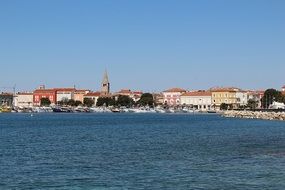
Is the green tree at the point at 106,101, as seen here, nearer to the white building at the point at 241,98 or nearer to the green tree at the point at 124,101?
the green tree at the point at 124,101

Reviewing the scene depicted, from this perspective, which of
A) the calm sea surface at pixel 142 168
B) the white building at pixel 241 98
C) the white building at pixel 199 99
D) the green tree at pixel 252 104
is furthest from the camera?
the white building at pixel 199 99

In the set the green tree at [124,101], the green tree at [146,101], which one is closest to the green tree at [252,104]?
the green tree at [146,101]

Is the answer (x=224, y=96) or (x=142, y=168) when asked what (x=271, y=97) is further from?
(x=142, y=168)

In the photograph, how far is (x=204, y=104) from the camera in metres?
194

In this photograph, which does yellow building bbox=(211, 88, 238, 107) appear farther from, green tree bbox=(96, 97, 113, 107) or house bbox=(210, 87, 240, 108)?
green tree bbox=(96, 97, 113, 107)

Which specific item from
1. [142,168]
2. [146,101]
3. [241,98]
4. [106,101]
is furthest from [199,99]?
[142,168]

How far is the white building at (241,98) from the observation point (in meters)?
191

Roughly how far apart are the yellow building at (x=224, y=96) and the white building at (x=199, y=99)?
197 cm

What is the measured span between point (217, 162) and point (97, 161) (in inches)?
200

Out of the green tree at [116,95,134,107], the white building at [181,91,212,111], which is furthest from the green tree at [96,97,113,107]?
the white building at [181,91,212,111]

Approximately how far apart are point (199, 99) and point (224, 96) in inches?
348

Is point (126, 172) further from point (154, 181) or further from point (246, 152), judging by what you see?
point (246, 152)

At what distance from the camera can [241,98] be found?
192625mm

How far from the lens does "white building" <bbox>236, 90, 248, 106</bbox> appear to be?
7515 inches
